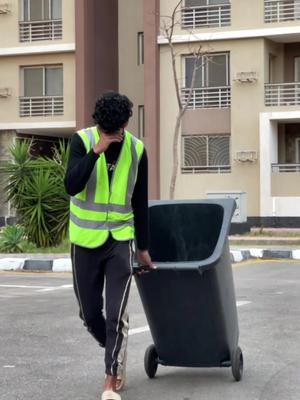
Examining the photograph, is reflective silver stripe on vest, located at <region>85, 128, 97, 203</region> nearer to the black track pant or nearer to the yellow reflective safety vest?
the yellow reflective safety vest

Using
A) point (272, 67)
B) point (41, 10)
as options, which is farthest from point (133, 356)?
point (41, 10)

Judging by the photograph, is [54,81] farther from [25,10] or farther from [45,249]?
[45,249]

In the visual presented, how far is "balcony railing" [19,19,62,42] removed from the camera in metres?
32.9

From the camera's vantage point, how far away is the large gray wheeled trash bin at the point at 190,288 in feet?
18.4

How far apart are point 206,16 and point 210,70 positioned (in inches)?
73.1

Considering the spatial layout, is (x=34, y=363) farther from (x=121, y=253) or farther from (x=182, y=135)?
(x=182, y=135)

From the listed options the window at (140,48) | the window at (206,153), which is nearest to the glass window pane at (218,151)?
the window at (206,153)

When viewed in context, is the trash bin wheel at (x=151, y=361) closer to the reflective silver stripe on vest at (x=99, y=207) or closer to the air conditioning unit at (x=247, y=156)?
the reflective silver stripe on vest at (x=99, y=207)

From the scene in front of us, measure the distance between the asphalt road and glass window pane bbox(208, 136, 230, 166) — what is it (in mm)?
18337

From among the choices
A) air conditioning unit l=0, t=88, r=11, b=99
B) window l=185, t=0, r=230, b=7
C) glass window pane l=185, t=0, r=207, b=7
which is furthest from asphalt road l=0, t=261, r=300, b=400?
air conditioning unit l=0, t=88, r=11, b=99

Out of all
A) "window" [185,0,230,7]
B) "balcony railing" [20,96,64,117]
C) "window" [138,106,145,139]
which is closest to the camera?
"window" [185,0,230,7]

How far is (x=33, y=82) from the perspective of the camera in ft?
109

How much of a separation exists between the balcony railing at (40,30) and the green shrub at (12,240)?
51.3 ft

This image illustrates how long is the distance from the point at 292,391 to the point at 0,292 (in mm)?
7066
